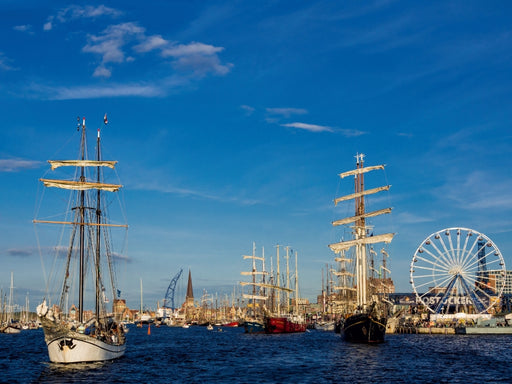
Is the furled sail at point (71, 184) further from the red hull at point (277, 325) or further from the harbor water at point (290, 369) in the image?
the red hull at point (277, 325)

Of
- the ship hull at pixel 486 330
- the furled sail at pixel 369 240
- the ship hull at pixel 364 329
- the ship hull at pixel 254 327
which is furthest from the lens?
the ship hull at pixel 254 327

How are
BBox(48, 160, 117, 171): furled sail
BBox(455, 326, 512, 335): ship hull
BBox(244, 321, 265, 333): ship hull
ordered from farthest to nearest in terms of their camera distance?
BBox(244, 321, 265, 333): ship hull
BBox(455, 326, 512, 335): ship hull
BBox(48, 160, 117, 171): furled sail

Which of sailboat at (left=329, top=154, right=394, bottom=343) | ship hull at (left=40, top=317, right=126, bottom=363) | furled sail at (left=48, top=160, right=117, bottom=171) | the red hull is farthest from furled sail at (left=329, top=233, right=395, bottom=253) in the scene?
ship hull at (left=40, top=317, right=126, bottom=363)

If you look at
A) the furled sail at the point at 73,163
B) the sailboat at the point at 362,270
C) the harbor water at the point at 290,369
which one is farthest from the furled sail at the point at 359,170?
the furled sail at the point at 73,163

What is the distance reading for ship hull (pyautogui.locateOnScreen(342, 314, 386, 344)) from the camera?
86.6m

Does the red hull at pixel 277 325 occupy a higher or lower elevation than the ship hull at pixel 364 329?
lower

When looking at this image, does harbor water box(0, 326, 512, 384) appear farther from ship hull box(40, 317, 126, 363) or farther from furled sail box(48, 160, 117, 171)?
furled sail box(48, 160, 117, 171)

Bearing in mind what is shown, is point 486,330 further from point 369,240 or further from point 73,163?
point 73,163

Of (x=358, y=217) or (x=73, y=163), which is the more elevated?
(x=73, y=163)

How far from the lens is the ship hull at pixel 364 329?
86569 millimetres

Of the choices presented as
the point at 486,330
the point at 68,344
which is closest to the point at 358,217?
the point at 486,330

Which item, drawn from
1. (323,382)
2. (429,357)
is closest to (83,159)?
(323,382)

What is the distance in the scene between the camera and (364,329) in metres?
87.4

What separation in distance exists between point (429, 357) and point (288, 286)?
95.3 m
